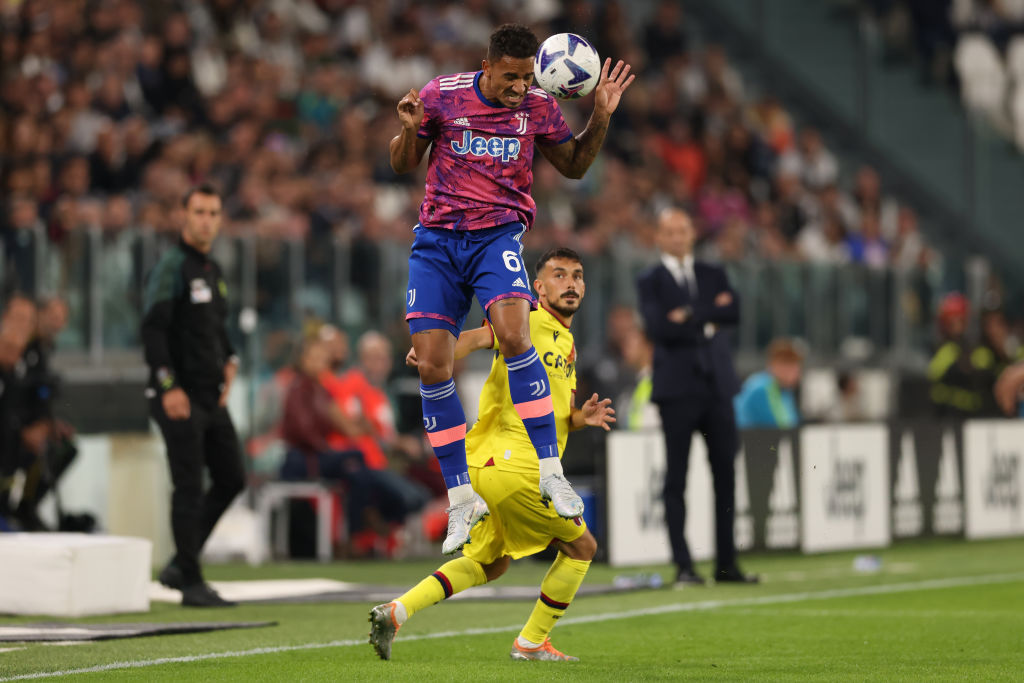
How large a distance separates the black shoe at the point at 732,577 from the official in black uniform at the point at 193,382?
3.34 m

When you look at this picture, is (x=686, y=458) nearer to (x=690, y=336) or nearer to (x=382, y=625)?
(x=690, y=336)

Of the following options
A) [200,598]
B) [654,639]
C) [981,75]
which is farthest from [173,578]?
[981,75]

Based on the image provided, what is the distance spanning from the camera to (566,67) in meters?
7.50

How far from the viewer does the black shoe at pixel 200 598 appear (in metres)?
10.2

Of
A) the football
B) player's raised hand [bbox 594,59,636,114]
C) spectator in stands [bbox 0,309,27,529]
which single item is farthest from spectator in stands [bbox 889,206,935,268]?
the football

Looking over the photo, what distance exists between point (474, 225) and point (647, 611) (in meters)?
3.39

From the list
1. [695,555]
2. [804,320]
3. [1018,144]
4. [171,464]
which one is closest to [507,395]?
[171,464]

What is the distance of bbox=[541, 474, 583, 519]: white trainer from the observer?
7.09 meters

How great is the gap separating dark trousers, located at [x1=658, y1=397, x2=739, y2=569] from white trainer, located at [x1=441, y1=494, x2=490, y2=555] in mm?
4355

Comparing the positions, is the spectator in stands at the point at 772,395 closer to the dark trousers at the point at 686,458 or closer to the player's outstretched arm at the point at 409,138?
the dark trousers at the point at 686,458

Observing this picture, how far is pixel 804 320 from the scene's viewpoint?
2097cm

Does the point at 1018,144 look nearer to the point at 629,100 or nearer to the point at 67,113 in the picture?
the point at 629,100

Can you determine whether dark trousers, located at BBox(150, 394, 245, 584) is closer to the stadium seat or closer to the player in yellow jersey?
the player in yellow jersey

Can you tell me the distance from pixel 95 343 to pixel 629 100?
1045 cm
